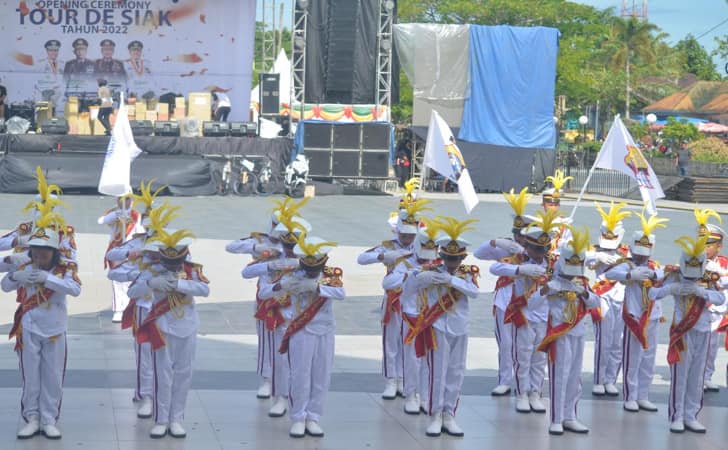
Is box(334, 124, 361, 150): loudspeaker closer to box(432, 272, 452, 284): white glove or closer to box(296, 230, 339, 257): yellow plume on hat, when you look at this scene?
box(432, 272, 452, 284): white glove

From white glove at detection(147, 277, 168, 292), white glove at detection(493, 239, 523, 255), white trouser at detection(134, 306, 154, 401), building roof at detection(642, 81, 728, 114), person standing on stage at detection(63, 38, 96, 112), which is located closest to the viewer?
white glove at detection(147, 277, 168, 292)

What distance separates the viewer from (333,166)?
33.7 m

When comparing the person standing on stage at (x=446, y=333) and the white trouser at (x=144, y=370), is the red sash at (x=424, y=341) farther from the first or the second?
the white trouser at (x=144, y=370)

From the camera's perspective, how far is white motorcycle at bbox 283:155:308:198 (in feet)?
104

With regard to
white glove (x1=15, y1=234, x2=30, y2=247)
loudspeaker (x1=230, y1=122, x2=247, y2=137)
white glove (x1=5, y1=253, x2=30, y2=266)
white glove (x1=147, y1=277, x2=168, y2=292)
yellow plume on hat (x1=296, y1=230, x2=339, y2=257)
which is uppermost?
yellow plume on hat (x1=296, y1=230, x2=339, y2=257)

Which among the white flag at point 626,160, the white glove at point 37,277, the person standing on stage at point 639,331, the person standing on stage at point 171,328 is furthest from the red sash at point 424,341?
→ the white flag at point 626,160

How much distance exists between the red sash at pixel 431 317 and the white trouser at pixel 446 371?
5 centimetres

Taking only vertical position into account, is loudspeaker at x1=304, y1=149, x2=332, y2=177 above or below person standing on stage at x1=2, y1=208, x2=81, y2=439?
below

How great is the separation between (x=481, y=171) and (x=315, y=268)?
2697cm

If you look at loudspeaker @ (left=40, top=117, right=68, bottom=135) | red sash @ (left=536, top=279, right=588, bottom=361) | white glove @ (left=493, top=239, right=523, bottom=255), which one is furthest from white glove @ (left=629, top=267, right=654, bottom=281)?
loudspeaker @ (left=40, top=117, right=68, bottom=135)

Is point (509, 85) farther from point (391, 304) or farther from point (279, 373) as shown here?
point (279, 373)

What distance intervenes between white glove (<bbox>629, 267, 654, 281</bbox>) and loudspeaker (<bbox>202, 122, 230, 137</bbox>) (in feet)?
74.3

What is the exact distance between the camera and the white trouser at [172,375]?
9352 mm

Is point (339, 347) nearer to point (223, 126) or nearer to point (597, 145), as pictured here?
point (223, 126)
